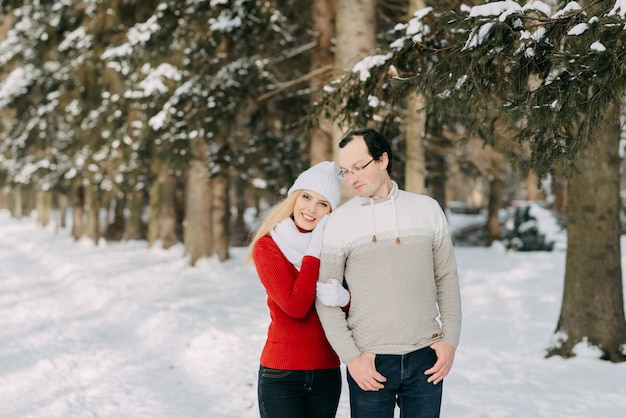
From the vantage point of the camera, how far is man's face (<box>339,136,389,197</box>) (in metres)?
2.77

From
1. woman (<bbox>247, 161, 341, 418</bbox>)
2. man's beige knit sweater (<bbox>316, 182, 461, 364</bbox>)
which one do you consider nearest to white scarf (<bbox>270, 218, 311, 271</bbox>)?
woman (<bbox>247, 161, 341, 418</bbox>)

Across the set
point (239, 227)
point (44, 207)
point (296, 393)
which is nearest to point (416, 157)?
point (296, 393)

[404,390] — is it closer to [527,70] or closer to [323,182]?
[323,182]

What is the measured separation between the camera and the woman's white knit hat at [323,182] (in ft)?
9.54

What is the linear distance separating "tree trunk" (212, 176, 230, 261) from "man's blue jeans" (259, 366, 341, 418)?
13.4m

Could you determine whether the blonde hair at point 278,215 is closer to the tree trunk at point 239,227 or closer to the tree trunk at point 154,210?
the tree trunk at point 154,210

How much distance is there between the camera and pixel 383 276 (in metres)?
2.70

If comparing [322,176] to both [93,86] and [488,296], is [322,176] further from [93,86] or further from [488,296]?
[93,86]

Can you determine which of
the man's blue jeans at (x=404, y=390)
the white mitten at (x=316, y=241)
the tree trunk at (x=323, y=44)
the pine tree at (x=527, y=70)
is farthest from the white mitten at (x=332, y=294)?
the tree trunk at (x=323, y=44)

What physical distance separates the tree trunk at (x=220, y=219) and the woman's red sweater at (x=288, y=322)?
1344cm

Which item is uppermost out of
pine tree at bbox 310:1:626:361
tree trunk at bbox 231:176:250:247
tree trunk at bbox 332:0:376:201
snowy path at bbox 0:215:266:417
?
tree trunk at bbox 332:0:376:201

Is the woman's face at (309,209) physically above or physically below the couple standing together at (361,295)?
above

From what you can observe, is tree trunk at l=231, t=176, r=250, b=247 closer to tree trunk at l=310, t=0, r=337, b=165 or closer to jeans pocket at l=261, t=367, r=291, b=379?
tree trunk at l=310, t=0, r=337, b=165

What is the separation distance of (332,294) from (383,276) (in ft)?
0.86
